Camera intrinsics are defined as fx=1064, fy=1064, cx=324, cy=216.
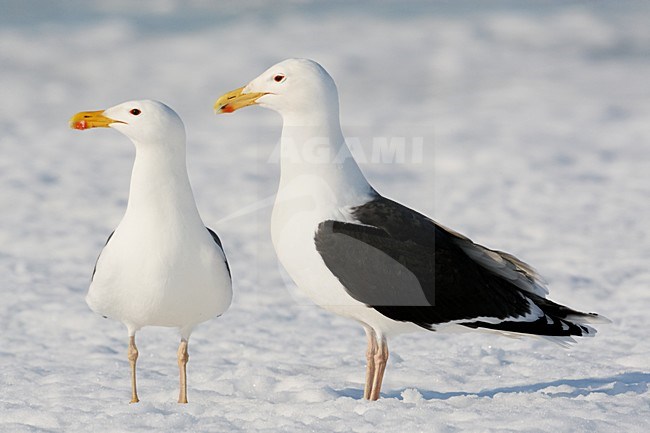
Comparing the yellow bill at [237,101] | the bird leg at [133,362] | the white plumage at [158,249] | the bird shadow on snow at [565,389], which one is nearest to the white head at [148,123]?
the white plumage at [158,249]

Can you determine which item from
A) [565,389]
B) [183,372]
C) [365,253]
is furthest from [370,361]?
[565,389]

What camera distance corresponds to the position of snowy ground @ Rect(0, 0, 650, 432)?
6.16m

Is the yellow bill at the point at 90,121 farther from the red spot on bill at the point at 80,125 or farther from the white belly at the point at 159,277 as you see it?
the white belly at the point at 159,277

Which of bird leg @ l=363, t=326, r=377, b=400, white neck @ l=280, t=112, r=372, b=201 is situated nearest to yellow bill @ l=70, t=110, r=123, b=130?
white neck @ l=280, t=112, r=372, b=201

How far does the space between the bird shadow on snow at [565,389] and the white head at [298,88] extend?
1.77 metres

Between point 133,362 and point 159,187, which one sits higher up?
point 159,187

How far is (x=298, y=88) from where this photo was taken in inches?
242

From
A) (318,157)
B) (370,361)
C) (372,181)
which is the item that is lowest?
(370,361)

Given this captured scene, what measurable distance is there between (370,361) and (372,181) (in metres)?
7.45

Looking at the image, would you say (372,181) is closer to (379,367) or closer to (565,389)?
(565,389)

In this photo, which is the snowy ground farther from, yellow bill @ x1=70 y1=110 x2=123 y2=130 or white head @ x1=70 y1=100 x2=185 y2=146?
yellow bill @ x1=70 y1=110 x2=123 y2=130

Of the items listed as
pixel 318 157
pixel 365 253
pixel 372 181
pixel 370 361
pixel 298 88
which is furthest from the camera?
pixel 372 181

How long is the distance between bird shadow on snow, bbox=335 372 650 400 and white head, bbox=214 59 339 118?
1770mm

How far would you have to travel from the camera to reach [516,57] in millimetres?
24438
